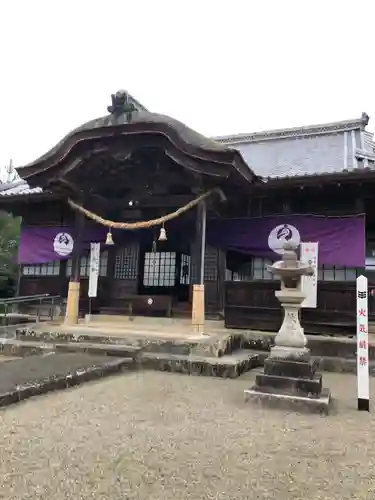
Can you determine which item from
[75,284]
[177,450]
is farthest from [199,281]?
[177,450]

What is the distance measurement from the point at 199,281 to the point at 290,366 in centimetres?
392

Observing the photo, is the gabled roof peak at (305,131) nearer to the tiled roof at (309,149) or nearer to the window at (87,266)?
the tiled roof at (309,149)

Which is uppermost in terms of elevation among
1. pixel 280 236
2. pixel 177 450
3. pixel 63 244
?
pixel 280 236

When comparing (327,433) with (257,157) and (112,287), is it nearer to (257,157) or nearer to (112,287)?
(112,287)

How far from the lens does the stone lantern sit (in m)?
5.21

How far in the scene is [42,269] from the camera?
545 inches

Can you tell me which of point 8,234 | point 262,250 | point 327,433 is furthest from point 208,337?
point 8,234

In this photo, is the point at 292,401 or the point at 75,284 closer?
the point at 292,401

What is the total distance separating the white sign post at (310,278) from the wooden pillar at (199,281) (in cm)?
237

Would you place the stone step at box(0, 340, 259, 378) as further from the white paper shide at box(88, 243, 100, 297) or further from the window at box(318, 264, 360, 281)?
the window at box(318, 264, 360, 281)

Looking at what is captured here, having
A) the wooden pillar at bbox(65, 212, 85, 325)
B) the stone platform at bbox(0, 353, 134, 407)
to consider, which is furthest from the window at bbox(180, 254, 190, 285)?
the stone platform at bbox(0, 353, 134, 407)

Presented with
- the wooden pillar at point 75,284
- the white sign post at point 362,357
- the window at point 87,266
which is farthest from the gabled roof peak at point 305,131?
the white sign post at point 362,357

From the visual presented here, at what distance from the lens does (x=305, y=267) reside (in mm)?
5609

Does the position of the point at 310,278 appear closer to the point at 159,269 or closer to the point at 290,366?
the point at 290,366
